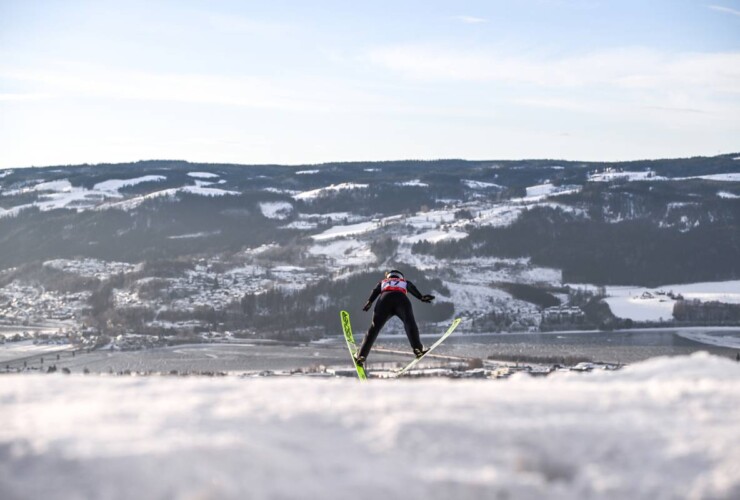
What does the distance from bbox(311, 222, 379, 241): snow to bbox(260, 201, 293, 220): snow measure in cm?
1721

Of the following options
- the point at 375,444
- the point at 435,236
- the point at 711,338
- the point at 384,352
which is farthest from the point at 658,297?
the point at 375,444

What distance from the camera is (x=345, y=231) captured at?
155750mm

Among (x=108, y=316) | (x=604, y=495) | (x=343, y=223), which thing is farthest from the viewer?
(x=343, y=223)

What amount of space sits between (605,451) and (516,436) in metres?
0.47

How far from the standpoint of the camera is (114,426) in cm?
541

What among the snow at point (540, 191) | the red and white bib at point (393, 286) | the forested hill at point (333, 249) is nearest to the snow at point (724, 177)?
the forested hill at point (333, 249)

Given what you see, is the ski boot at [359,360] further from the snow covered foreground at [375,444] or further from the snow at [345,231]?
the snow at [345,231]

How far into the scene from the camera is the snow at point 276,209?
178 meters

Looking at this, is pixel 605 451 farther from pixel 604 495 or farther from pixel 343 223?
pixel 343 223

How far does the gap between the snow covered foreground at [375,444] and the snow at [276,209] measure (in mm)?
171766

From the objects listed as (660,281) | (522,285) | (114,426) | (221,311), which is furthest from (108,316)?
(114,426)

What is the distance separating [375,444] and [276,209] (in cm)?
17847

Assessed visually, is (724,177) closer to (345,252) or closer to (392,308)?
(345,252)

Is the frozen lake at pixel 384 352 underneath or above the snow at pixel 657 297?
above
